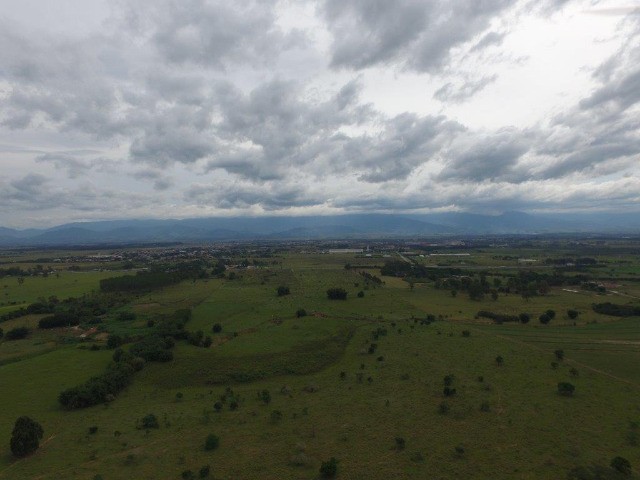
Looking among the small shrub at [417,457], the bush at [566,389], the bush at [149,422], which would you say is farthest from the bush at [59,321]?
the bush at [566,389]

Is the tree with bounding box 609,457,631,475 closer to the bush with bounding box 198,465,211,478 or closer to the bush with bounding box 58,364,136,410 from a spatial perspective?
the bush with bounding box 198,465,211,478

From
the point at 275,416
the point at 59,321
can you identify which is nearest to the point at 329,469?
the point at 275,416

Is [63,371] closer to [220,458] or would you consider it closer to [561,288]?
[220,458]

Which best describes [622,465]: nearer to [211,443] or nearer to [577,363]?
[577,363]

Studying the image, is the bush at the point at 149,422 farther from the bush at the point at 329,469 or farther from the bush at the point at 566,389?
the bush at the point at 566,389

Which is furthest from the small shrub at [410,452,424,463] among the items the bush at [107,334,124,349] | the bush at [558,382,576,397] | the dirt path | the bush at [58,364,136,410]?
the bush at [107,334,124,349]
